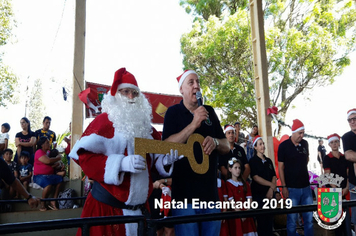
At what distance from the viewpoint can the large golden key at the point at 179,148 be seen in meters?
1.84

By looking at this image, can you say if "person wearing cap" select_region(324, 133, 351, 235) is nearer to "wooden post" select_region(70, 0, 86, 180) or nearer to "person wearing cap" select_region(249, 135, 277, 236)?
"person wearing cap" select_region(249, 135, 277, 236)

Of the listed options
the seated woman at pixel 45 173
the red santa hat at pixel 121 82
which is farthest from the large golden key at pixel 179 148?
the seated woman at pixel 45 173

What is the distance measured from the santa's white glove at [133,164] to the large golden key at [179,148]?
50 millimetres

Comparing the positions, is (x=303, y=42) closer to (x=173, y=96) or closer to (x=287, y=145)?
(x=173, y=96)

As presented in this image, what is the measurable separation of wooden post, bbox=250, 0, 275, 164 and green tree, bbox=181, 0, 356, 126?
6.31 m

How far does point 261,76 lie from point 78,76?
4.23m

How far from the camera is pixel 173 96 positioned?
9375 mm

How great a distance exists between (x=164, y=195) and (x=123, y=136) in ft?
7.11

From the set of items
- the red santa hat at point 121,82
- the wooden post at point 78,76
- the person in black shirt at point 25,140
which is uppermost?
the wooden post at point 78,76

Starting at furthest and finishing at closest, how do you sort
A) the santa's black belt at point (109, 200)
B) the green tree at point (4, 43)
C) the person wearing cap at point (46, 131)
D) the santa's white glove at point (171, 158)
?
the green tree at point (4, 43) → the person wearing cap at point (46, 131) → the santa's black belt at point (109, 200) → the santa's white glove at point (171, 158)

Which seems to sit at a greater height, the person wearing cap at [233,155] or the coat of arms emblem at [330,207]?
the person wearing cap at [233,155]

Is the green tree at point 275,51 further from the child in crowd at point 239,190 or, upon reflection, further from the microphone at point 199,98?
the microphone at point 199,98

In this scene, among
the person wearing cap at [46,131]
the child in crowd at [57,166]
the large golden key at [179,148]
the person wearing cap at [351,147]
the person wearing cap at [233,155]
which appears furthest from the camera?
the person wearing cap at [46,131]

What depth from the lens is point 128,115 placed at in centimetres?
234
